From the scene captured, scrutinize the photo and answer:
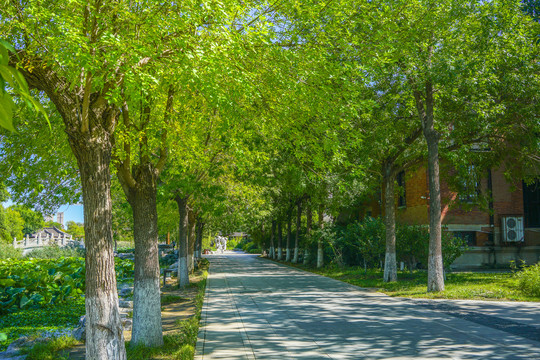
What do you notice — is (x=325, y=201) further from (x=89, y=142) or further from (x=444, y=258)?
(x=89, y=142)

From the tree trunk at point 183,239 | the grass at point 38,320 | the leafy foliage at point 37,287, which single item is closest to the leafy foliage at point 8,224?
the tree trunk at point 183,239

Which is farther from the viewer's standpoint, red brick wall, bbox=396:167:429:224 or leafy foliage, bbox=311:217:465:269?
red brick wall, bbox=396:167:429:224

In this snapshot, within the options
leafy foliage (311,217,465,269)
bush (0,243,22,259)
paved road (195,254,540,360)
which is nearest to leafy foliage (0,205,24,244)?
bush (0,243,22,259)

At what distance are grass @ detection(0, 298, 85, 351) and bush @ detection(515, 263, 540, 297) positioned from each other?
1377 centimetres

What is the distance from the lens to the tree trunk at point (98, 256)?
6.01m

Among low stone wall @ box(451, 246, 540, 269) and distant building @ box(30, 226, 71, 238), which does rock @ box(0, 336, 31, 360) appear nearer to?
low stone wall @ box(451, 246, 540, 269)

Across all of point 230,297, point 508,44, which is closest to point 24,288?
point 230,297

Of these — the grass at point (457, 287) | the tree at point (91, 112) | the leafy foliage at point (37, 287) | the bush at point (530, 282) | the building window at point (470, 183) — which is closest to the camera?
the tree at point (91, 112)

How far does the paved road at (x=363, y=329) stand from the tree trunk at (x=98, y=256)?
2.31 metres

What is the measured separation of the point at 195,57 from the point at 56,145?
4250 mm

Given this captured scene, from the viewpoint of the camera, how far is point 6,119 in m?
1.15

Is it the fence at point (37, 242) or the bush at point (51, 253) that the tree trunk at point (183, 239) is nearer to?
the bush at point (51, 253)

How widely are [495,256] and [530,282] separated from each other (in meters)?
12.3

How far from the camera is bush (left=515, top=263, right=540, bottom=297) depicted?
1412 cm
